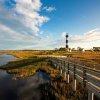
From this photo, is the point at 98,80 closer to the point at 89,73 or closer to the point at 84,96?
the point at 89,73

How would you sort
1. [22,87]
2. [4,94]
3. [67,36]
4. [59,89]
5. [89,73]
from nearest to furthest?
[89,73] < [59,89] < [4,94] < [22,87] < [67,36]

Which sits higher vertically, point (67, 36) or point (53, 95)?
point (67, 36)

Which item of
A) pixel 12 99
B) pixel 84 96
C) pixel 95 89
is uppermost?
pixel 95 89

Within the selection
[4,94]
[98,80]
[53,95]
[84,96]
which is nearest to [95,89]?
[98,80]

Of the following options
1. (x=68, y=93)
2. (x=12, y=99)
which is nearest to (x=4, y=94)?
(x=12, y=99)

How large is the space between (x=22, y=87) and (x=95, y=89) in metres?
12.4

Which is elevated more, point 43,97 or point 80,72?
point 80,72

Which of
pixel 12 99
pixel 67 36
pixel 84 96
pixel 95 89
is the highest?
pixel 67 36

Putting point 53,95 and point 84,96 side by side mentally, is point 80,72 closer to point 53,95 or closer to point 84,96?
point 84,96

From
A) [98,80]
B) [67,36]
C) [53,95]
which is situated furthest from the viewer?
[67,36]

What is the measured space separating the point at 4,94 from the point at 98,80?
11309 mm

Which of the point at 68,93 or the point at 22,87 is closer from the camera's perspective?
the point at 68,93

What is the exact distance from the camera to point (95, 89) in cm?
1031

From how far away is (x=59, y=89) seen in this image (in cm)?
1648
